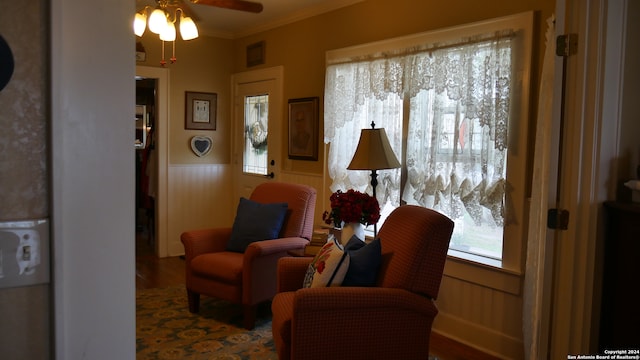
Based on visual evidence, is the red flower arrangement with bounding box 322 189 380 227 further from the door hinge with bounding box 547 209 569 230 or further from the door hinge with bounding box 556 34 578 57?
the door hinge with bounding box 556 34 578 57

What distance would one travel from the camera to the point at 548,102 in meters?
2.60

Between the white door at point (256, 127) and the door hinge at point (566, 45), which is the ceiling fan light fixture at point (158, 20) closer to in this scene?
the white door at point (256, 127)

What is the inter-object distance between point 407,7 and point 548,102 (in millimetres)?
1436

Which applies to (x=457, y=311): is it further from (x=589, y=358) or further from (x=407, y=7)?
(x=407, y=7)

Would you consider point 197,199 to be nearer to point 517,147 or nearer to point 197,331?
point 197,331

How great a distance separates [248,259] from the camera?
3.31 meters

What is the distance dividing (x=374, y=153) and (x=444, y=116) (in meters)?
0.52

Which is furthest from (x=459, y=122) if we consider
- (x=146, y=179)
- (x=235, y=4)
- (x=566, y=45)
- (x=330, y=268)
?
(x=146, y=179)

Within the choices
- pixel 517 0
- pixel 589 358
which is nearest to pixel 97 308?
pixel 589 358

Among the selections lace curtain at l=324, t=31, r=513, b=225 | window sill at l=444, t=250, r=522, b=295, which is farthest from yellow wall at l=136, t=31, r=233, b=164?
window sill at l=444, t=250, r=522, b=295

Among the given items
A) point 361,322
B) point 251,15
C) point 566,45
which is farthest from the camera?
point 251,15

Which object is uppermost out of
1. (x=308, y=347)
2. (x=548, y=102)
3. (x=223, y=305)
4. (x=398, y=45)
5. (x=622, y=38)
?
(x=398, y=45)

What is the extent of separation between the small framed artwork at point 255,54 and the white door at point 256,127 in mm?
116

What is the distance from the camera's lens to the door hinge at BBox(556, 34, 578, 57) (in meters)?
2.00
